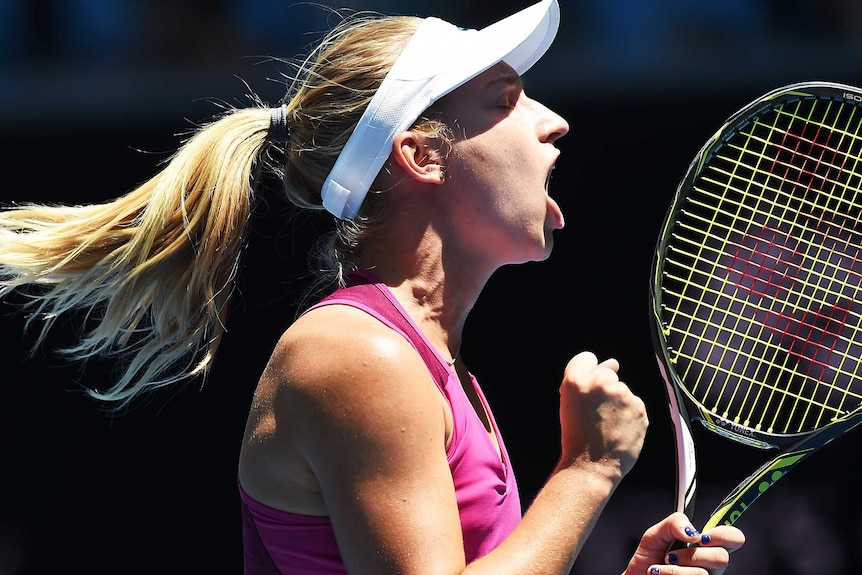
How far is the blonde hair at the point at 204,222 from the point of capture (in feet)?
5.53

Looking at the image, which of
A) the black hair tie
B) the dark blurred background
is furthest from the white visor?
the dark blurred background

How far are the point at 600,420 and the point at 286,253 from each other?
75.5 inches

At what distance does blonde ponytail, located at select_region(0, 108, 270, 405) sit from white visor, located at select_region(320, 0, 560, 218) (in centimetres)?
18

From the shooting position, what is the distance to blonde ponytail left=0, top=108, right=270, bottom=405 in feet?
5.67

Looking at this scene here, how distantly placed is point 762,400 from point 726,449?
0.20 metres

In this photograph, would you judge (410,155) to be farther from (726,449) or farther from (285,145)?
(726,449)


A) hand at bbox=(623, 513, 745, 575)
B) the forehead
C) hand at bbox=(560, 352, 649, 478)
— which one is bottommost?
hand at bbox=(623, 513, 745, 575)

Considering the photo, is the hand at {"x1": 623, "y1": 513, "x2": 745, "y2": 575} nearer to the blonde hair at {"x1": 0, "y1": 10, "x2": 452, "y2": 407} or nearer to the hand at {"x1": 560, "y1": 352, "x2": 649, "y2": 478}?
the hand at {"x1": 560, "y1": 352, "x2": 649, "y2": 478}

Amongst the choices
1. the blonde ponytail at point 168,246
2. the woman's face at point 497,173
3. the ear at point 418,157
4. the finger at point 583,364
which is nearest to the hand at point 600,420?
the finger at point 583,364

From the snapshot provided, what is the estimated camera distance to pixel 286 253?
3281 mm

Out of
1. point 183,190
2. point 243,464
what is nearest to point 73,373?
point 183,190

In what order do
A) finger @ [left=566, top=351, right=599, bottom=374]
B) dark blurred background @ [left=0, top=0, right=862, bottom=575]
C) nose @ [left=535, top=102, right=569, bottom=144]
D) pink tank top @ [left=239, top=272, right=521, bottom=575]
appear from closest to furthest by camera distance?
pink tank top @ [left=239, top=272, right=521, bottom=575], finger @ [left=566, top=351, right=599, bottom=374], nose @ [left=535, top=102, right=569, bottom=144], dark blurred background @ [left=0, top=0, right=862, bottom=575]

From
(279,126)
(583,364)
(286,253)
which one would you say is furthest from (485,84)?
(286,253)

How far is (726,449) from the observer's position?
3.52 metres
